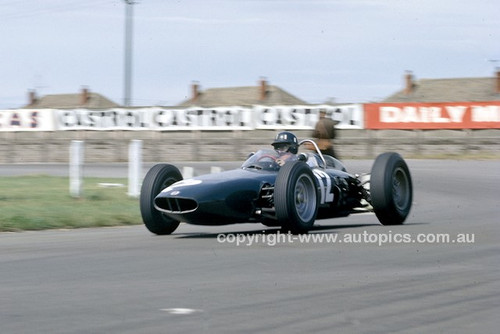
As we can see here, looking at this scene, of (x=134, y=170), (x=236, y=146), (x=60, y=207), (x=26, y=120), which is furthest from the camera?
(x=26, y=120)

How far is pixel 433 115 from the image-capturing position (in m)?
43.6

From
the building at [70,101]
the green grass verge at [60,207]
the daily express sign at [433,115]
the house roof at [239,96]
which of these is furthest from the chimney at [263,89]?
the green grass verge at [60,207]

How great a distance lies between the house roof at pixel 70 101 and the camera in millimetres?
88438

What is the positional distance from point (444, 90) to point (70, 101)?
122ft

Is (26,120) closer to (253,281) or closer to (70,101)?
(70,101)

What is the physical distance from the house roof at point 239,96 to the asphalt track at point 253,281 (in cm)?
6412

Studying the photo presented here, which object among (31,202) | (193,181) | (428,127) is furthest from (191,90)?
(193,181)

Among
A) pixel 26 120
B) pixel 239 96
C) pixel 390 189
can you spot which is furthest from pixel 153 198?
pixel 239 96

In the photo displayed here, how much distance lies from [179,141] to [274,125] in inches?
215

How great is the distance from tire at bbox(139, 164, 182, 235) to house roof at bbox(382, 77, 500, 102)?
5472cm

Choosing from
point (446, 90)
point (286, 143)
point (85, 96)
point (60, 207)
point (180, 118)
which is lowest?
point (60, 207)

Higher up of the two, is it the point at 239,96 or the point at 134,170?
the point at 239,96

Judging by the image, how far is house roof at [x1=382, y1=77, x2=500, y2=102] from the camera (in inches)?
2648

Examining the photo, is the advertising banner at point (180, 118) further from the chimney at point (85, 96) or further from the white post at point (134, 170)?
the chimney at point (85, 96)
